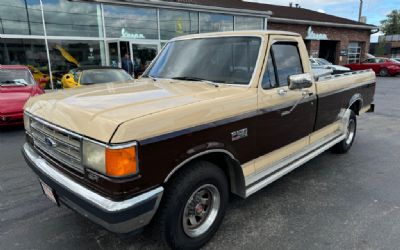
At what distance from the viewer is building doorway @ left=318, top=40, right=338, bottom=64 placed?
29.6m

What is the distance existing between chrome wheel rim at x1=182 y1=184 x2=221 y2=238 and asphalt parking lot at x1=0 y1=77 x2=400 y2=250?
0.74 feet

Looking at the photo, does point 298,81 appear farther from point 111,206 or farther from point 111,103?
point 111,206

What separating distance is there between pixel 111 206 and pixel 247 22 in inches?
811

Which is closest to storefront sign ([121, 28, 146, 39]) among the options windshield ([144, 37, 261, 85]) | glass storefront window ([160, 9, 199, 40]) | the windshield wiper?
glass storefront window ([160, 9, 199, 40])

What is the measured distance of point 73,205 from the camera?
2533mm

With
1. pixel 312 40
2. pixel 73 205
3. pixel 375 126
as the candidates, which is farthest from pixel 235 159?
pixel 312 40

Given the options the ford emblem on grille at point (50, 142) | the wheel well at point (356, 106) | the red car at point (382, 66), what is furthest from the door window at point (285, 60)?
the red car at point (382, 66)

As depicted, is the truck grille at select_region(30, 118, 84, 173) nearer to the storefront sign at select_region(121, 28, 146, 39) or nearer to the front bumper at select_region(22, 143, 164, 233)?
the front bumper at select_region(22, 143, 164, 233)

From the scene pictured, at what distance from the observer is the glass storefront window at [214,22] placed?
19.0 metres

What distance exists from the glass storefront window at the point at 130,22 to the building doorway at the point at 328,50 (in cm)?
1910

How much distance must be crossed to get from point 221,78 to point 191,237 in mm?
1698

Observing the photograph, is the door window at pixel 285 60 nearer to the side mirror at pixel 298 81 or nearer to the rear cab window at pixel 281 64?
the rear cab window at pixel 281 64

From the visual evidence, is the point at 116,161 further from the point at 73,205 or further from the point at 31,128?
the point at 31,128

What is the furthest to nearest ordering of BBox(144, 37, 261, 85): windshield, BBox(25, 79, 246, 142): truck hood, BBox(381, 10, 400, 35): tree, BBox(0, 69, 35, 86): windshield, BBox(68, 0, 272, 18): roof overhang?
BBox(381, 10, 400, 35): tree
BBox(68, 0, 272, 18): roof overhang
BBox(0, 69, 35, 86): windshield
BBox(144, 37, 261, 85): windshield
BBox(25, 79, 246, 142): truck hood
